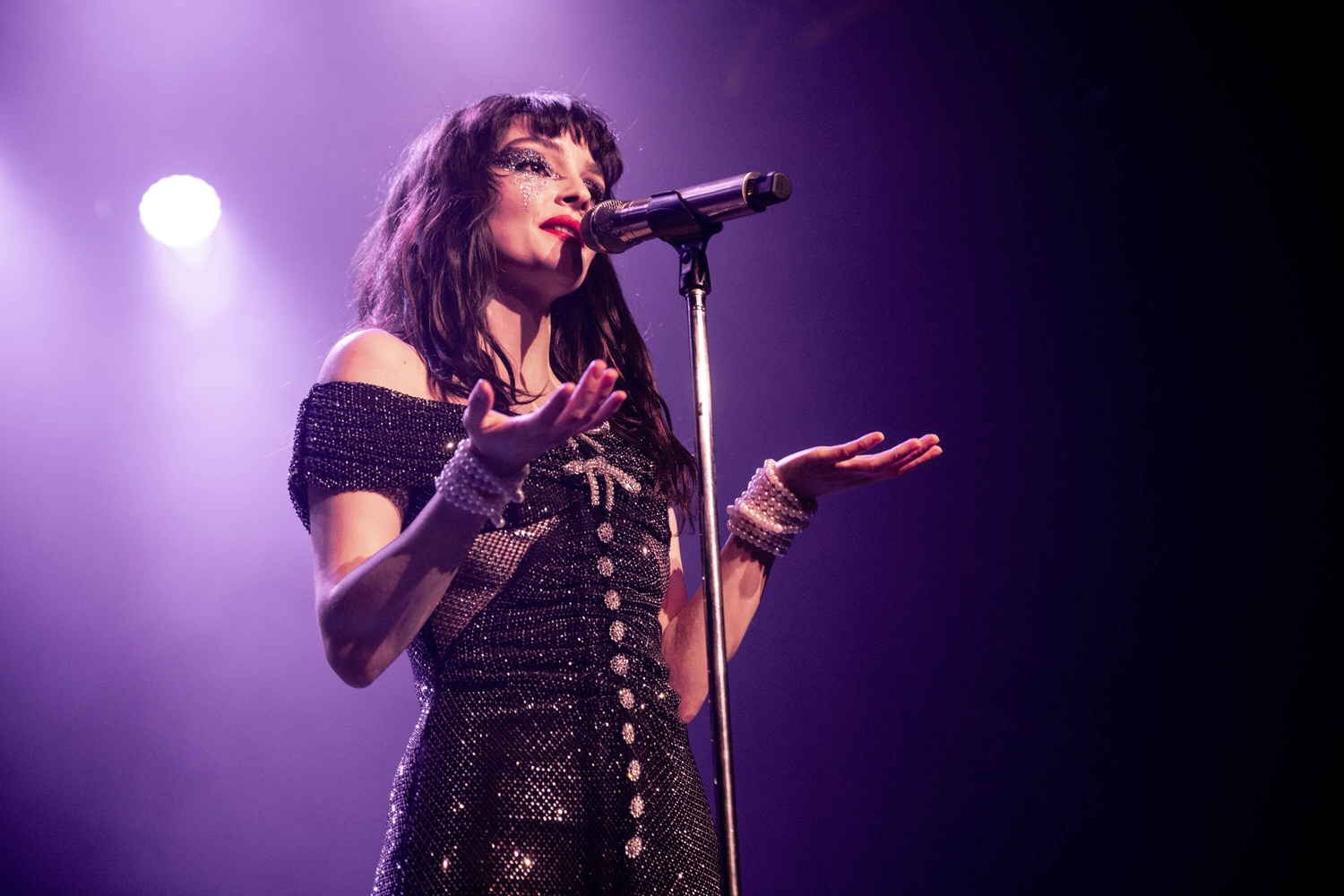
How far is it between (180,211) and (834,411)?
7.36 ft

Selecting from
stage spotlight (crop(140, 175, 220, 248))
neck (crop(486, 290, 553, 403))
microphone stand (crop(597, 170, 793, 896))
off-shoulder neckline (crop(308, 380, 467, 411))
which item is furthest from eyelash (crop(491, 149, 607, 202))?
stage spotlight (crop(140, 175, 220, 248))

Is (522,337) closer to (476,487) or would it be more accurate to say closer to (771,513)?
(771,513)

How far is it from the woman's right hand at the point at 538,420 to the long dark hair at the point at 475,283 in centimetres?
41

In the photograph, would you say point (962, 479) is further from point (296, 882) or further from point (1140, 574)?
point (296, 882)

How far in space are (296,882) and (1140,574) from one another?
7.67 ft

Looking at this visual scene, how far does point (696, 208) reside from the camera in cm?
102

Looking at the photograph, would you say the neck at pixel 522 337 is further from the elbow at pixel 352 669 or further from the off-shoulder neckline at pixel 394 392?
the elbow at pixel 352 669

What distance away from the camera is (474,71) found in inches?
114

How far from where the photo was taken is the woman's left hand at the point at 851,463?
122cm

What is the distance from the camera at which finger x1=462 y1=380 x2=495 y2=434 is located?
804 mm

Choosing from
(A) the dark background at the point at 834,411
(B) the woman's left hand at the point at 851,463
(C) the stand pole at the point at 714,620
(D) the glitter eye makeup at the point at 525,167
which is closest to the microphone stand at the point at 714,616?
(C) the stand pole at the point at 714,620

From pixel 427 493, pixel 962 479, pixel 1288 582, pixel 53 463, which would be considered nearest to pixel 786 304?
pixel 962 479

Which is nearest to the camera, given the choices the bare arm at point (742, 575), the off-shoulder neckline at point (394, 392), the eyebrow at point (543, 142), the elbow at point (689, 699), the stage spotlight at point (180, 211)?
the off-shoulder neckline at point (394, 392)

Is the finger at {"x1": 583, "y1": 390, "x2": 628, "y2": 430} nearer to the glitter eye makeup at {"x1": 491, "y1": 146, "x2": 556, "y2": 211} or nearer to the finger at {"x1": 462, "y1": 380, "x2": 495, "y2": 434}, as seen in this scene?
the finger at {"x1": 462, "y1": 380, "x2": 495, "y2": 434}
